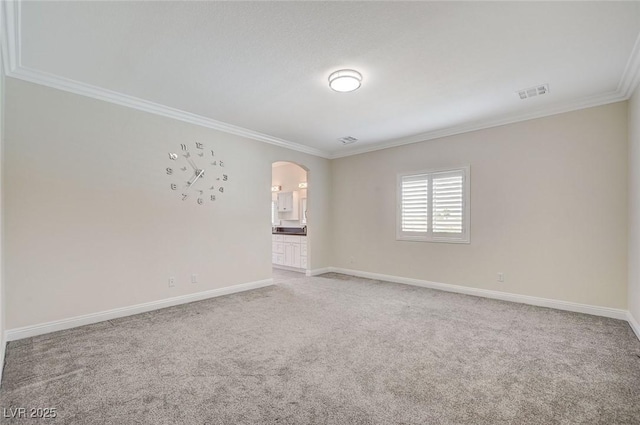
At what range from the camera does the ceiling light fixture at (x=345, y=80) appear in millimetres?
3061

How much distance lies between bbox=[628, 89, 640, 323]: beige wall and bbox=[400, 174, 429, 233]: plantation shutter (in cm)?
253

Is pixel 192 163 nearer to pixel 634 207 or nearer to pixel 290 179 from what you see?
A: pixel 290 179

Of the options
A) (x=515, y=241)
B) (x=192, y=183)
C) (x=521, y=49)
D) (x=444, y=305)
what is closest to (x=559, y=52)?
(x=521, y=49)

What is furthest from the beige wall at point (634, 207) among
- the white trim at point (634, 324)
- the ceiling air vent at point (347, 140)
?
the ceiling air vent at point (347, 140)

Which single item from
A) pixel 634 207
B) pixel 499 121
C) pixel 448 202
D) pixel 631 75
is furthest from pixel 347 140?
pixel 634 207

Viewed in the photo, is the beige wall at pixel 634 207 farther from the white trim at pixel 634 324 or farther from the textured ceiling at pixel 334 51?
the textured ceiling at pixel 334 51

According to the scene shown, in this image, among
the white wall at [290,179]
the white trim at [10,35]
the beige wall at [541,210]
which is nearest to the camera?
the white trim at [10,35]

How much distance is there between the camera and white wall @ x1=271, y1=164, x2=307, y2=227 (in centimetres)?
815

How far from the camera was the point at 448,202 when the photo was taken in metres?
5.08

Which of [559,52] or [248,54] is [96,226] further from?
[559,52]

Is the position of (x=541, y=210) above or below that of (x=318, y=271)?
above

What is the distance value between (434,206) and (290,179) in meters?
4.31

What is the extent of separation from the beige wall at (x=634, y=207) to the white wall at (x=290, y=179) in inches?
240

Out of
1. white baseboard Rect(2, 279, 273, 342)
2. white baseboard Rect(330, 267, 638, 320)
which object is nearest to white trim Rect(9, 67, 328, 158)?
white baseboard Rect(2, 279, 273, 342)
